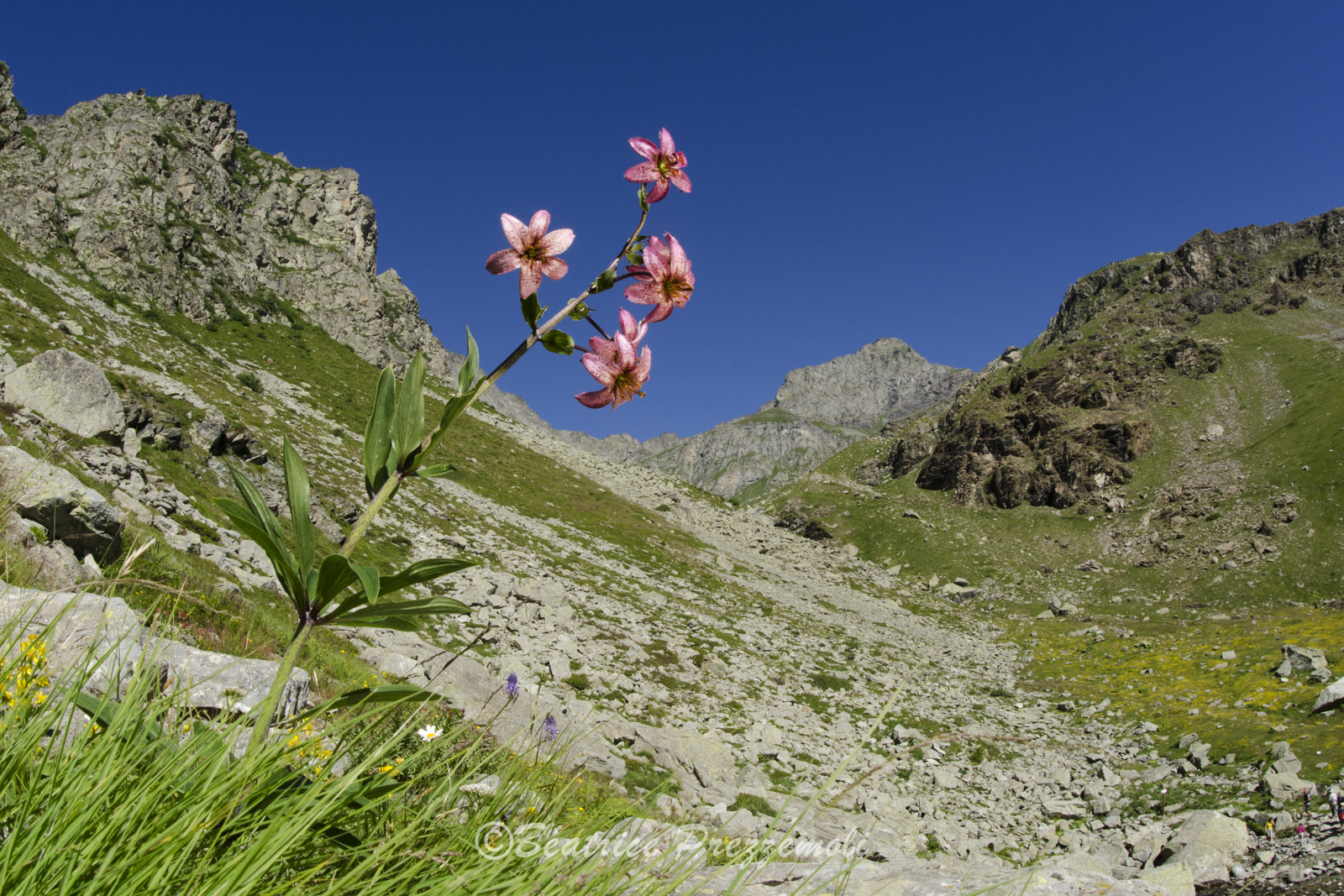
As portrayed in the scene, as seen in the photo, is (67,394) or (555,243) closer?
(555,243)

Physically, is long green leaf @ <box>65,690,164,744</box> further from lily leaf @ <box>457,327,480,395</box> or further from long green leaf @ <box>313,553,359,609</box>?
lily leaf @ <box>457,327,480,395</box>

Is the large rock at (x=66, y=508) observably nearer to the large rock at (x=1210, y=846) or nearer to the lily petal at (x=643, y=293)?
the lily petal at (x=643, y=293)

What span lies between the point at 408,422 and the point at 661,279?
909mm

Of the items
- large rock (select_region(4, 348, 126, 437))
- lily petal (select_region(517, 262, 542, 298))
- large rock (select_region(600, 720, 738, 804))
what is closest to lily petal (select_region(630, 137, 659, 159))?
lily petal (select_region(517, 262, 542, 298))

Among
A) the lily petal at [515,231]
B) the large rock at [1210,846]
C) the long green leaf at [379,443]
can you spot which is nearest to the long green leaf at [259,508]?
the long green leaf at [379,443]

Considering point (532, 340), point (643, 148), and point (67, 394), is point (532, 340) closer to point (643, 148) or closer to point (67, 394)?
point (643, 148)

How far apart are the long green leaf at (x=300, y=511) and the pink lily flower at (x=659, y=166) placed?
138cm

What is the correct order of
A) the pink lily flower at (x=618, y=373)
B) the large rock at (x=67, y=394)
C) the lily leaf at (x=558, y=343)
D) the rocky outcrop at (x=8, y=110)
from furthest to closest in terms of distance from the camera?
the rocky outcrop at (x=8, y=110), the large rock at (x=67, y=394), the pink lily flower at (x=618, y=373), the lily leaf at (x=558, y=343)

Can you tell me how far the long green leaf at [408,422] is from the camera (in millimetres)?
1605

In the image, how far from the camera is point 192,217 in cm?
5944

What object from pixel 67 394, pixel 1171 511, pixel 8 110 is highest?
pixel 1171 511

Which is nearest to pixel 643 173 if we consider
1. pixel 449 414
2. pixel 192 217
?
pixel 449 414

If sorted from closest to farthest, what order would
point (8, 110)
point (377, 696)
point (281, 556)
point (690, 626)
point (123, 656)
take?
point (281, 556) → point (377, 696) → point (123, 656) → point (690, 626) → point (8, 110)

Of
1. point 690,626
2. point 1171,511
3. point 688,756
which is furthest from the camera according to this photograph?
point 1171,511
